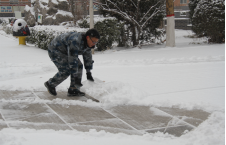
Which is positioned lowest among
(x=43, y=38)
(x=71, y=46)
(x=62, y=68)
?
(x=62, y=68)

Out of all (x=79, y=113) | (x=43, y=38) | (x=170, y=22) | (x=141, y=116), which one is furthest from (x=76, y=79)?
(x=170, y=22)

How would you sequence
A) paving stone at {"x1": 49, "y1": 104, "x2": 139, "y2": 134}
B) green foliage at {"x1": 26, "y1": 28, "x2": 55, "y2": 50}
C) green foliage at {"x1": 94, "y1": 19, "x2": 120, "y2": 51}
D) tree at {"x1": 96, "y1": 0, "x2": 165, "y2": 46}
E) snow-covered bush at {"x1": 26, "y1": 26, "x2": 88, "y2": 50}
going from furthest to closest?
tree at {"x1": 96, "y1": 0, "x2": 165, "y2": 46}
green foliage at {"x1": 26, "y1": 28, "x2": 55, "y2": 50}
snow-covered bush at {"x1": 26, "y1": 26, "x2": 88, "y2": 50}
green foliage at {"x1": 94, "y1": 19, "x2": 120, "y2": 51}
paving stone at {"x1": 49, "y1": 104, "x2": 139, "y2": 134}

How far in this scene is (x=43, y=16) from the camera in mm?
15773

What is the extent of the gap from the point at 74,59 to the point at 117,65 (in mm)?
3589

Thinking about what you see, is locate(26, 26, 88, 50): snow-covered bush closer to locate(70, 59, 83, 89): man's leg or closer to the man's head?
locate(70, 59, 83, 89): man's leg

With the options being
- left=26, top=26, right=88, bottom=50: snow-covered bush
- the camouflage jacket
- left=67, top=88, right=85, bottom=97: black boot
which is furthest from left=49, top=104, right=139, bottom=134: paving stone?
left=26, top=26, right=88, bottom=50: snow-covered bush

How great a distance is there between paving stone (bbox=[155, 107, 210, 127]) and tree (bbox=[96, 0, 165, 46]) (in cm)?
760

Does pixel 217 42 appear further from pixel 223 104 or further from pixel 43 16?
pixel 43 16

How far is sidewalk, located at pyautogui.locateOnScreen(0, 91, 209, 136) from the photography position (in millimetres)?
3103

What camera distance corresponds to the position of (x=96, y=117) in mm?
3467

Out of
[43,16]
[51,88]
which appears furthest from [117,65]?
[43,16]

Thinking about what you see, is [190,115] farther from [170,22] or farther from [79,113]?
[170,22]

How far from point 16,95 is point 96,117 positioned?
1.87 metres

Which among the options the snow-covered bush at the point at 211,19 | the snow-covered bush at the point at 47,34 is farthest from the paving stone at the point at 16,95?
the snow-covered bush at the point at 211,19
